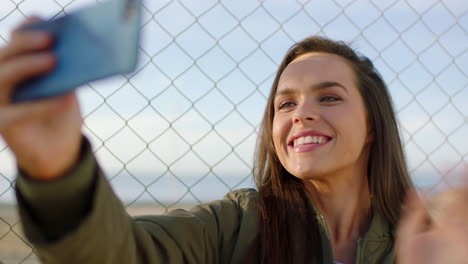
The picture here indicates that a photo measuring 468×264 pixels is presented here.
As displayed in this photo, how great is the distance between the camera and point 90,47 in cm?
80

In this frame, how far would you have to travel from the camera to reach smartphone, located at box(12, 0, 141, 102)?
2.60 feet

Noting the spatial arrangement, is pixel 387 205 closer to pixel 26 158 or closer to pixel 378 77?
pixel 378 77

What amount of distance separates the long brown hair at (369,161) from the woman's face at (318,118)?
7 centimetres

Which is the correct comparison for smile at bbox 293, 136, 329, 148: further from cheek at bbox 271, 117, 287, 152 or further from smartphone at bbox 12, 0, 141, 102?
smartphone at bbox 12, 0, 141, 102

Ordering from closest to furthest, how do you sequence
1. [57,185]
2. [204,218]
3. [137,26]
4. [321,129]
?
[137,26], [57,185], [204,218], [321,129]

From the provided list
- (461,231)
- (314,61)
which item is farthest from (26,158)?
(314,61)

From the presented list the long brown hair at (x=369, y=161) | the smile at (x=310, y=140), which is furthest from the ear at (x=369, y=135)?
the smile at (x=310, y=140)

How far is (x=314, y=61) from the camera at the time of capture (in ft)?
6.86

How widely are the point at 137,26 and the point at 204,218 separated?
0.92 m

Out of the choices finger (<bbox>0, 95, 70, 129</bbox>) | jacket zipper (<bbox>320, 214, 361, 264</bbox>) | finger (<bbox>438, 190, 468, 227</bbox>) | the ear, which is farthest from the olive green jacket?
the ear

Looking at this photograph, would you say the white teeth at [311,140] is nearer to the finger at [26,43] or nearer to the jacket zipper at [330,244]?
the jacket zipper at [330,244]

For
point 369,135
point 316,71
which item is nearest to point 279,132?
point 316,71

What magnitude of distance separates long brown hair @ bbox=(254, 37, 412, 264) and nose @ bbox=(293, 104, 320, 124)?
9.4 inches

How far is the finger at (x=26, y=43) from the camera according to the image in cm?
82
